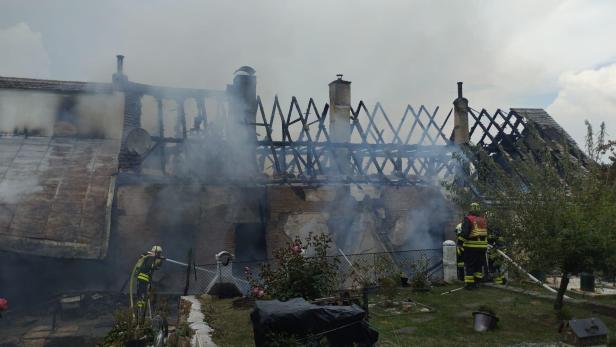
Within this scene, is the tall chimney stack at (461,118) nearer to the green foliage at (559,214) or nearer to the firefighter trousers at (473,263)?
the firefighter trousers at (473,263)

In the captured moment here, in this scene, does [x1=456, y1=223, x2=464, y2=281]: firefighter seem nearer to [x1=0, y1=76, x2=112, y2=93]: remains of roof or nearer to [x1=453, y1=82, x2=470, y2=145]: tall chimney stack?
[x1=453, y1=82, x2=470, y2=145]: tall chimney stack

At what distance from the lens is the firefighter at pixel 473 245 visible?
9828 millimetres

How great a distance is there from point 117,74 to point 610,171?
18.8 m

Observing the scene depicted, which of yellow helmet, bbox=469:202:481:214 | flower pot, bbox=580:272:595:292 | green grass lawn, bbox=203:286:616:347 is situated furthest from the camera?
flower pot, bbox=580:272:595:292

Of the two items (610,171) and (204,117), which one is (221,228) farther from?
(610,171)

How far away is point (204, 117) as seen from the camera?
676 inches

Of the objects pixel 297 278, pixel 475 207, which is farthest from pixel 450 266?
pixel 297 278

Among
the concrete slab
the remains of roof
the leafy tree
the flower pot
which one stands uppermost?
the remains of roof

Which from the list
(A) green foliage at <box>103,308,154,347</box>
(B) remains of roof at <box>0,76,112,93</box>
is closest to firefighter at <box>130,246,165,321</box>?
(A) green foliage at <box>103,308,154,347</box>

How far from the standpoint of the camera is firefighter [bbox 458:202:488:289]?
32.2ft

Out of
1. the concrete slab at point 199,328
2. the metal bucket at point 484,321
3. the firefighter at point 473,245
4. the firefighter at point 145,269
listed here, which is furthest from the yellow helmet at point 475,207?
the firefighter at point 145,269

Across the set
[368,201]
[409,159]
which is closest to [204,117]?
[368,201]

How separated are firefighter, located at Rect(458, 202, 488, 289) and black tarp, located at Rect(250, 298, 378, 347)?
5652 millimetres

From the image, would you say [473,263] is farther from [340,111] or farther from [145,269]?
[340,111]
